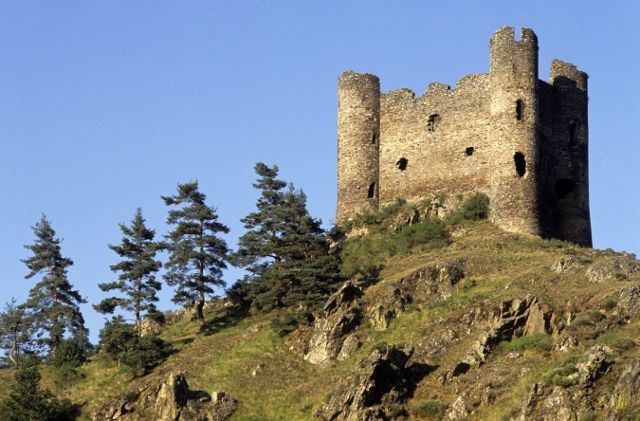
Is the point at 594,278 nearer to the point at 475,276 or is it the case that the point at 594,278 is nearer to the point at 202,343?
the point at 475,276

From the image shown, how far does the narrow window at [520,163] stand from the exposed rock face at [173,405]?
20.3 metres

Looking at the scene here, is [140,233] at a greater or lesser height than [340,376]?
greater

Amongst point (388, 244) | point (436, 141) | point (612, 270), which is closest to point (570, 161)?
point (436, 141)

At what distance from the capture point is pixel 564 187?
244ft

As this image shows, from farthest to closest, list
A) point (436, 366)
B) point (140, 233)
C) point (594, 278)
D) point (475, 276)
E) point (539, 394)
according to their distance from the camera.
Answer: point (140, 233) < point (475, 276) < point (594, 278) < point (436, 366) < point (539, 394)

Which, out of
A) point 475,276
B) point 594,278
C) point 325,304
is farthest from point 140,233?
point 594,278

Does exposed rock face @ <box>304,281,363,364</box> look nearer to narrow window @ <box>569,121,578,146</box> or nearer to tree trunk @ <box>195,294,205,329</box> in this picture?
tree trunk @ <box>195,294,205,329</box>

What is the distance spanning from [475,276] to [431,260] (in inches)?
125

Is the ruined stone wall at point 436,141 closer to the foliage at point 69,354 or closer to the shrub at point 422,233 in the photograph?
the shrub at point 422,233

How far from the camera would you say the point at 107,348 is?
66.3 m

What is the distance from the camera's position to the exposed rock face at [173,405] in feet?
187

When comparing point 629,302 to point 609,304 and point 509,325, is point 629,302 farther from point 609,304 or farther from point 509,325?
point 509,325

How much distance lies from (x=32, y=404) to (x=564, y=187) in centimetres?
2855

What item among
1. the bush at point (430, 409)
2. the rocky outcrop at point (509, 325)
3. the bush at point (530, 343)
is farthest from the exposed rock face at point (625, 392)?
the rocky outcrop at point (509, 325)
